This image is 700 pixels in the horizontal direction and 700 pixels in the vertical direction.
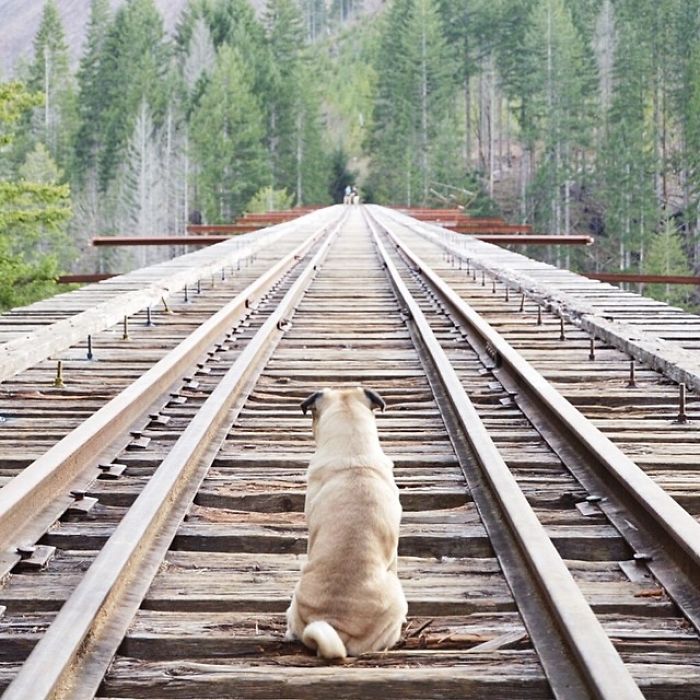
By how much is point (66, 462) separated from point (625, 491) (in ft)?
6.71

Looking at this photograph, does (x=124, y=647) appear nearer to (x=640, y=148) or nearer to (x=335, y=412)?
(x=335, y=412)

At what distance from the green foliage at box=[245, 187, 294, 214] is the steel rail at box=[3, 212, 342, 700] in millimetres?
70553

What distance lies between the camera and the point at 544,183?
234 feet

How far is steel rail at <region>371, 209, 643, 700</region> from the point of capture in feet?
9.28

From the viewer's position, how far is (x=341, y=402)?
4.12 meters

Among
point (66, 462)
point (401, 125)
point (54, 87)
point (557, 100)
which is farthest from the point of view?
point (54, 87)

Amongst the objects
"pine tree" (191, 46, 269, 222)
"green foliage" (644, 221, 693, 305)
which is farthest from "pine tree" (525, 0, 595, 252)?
"pine tree" (191, 46, 269, 222)

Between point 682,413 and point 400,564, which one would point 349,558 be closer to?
point 400,564

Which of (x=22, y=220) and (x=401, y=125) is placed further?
(x=401, y=125)

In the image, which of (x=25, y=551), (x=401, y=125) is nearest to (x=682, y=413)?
(x=25, y=551)

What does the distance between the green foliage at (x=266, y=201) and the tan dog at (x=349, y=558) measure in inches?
2829

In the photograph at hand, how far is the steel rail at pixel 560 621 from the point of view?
283cm

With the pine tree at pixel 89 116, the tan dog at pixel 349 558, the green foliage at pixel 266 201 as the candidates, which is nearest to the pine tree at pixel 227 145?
the green foliage at pixel 266 201

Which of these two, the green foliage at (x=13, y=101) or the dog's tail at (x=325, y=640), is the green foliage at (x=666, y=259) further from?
the dog's tail at (x=325, y=640)
